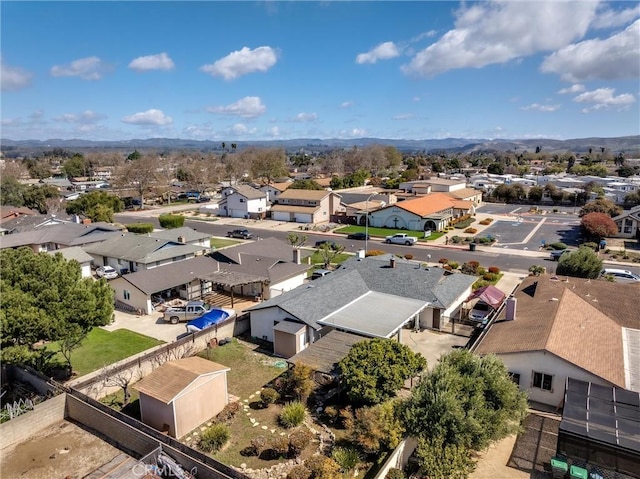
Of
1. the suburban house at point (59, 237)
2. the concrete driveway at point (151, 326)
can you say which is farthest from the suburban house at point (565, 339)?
the suburban house at point (59, 237)

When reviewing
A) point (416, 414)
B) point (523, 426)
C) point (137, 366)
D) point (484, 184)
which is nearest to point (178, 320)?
point (137, 366)

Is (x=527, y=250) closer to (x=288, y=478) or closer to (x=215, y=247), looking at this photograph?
(x=215, y=247)

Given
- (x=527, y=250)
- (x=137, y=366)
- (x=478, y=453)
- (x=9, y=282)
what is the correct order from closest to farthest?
1. (x=478, y=453)
2. (x=9, y=282)
3. (x=137, y=366)
4. (x=527, y=250)

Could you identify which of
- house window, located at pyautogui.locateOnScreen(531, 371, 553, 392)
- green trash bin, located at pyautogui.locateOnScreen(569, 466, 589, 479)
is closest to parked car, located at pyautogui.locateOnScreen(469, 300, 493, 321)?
house window, located at pyautogui.locateOnScreen(531, 371, 553, 392)

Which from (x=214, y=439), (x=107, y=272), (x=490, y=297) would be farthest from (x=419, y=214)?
(x=214, y=439)

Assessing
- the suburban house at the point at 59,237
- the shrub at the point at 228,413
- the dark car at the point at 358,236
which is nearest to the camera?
the shrub at the point at 228,413

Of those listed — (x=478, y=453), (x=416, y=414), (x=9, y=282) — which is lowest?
(x=478, y=453)

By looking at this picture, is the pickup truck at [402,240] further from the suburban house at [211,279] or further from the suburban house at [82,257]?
the suburban house at [82,257]
